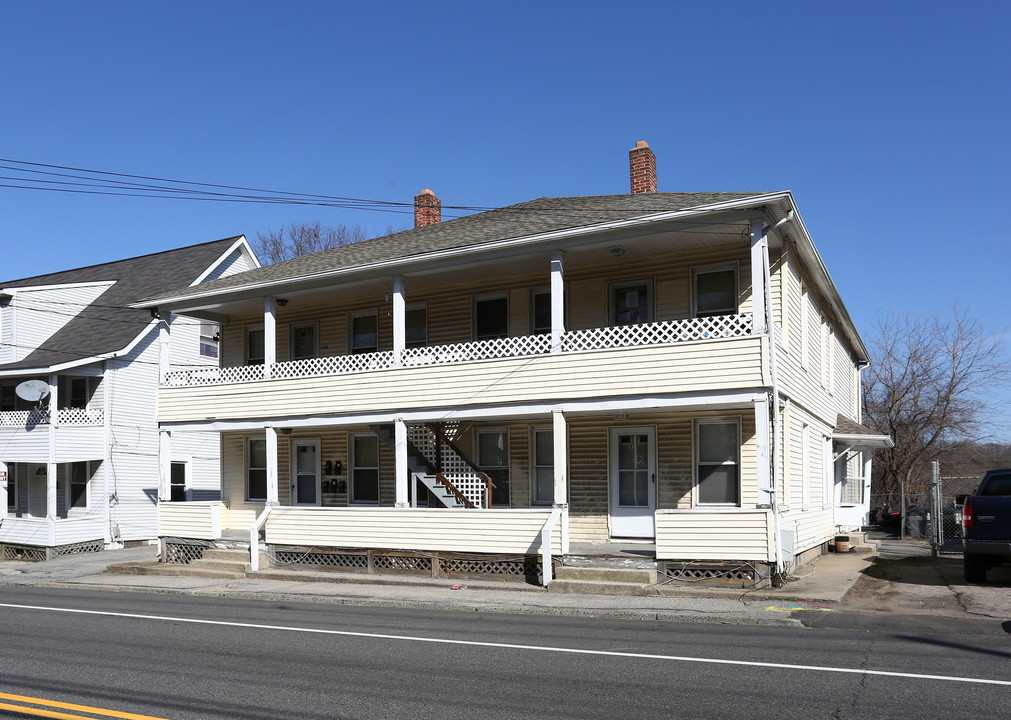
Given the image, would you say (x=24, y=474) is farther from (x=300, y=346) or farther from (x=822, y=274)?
(x=822, y=274)

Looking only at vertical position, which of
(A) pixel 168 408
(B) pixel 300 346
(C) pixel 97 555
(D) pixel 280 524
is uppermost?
(B) pixel 300 346

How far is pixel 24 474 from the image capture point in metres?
31.5

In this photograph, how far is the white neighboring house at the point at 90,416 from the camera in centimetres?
2764

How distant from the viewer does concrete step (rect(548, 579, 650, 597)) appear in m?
15.3

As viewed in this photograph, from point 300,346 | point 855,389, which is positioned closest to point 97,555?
point 300,346

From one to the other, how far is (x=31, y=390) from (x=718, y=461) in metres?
21.0

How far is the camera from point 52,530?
26.7m

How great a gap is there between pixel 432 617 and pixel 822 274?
12.2m

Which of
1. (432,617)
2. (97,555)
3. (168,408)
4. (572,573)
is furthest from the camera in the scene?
(97,555)

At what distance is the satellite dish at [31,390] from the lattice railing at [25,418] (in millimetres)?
783

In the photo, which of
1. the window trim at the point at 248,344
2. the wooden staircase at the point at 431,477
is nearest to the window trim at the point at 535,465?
the wooden staircase at the point at 431,477

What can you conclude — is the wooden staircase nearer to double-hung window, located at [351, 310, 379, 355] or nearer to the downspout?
double-hung window, located at [351, 310, 379, 355]

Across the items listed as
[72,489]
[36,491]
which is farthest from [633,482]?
[36,491]

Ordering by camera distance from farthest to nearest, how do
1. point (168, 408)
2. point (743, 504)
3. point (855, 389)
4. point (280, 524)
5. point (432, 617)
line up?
point (855, 389), point (168, 408), point (280, 524), point (743, 504), point (432, 617)
